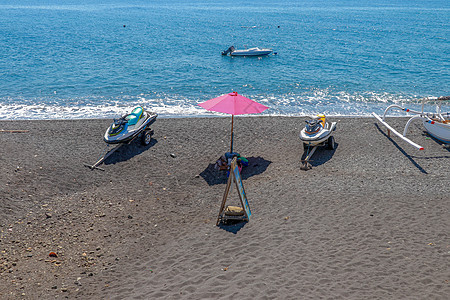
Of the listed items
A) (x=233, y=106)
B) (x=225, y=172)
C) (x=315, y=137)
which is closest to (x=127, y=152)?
(x=225, y=172)

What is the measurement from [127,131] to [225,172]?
439 cm

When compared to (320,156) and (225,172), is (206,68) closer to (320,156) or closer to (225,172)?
(320,156)

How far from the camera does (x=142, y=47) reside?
149 ft

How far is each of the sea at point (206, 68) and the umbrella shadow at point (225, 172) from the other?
8.94m

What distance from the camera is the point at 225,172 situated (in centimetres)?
1300

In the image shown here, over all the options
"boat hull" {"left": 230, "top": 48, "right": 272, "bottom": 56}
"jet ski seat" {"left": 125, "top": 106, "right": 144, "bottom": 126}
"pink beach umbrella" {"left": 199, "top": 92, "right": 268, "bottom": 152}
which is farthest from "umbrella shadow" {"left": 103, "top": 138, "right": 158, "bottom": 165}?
"boat hull" {"left": 230, "top": 48, "right": 272, "bottom": 56}

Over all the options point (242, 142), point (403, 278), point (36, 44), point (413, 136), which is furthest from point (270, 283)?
point (36, 44)

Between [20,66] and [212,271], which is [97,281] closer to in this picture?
[212,271]

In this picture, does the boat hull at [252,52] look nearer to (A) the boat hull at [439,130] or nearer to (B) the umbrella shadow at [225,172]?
(A) the boat hull at [439,130]

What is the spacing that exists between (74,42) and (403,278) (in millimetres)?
49710

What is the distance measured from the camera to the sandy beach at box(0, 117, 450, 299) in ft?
23.4

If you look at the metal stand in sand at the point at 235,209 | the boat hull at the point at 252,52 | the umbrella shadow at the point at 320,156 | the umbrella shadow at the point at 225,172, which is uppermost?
the metal stand in sand at the point at 235,209

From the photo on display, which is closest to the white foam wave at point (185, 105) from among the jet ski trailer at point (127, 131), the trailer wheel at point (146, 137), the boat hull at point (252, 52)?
the jet ski trailer at point (127, 131)

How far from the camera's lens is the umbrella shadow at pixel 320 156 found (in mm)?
13688
